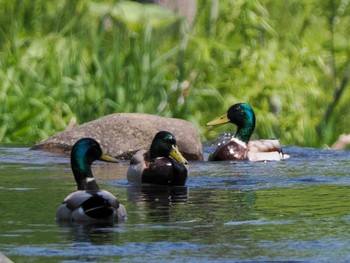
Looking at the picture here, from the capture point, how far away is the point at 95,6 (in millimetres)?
21016

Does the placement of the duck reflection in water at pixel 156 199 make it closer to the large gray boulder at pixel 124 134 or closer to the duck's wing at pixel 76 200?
the duck's wing at pixel 76 200

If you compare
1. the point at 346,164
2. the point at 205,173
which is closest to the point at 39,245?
the point at 205,173

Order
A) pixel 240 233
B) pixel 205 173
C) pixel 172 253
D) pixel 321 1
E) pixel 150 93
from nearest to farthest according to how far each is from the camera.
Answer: pixel 172 253 < pixel 240 233 < pixel 205 173 < pixel 150 93 < pixel 321 1

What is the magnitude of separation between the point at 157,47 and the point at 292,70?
197cm

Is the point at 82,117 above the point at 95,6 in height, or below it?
below

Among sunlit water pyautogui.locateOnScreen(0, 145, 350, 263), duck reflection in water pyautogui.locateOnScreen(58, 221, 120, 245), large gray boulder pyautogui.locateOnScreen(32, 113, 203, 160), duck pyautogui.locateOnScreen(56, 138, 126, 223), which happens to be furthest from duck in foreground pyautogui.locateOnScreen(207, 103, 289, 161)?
duck reflection in water pyautogui.locateOnScreen(58, 221, 120, 245)

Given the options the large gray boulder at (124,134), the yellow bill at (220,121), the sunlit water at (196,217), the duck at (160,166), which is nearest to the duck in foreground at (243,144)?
the yellow bill at (220,121)

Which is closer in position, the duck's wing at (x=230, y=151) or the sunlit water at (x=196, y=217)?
the sunlit water at (x=196, y=217)

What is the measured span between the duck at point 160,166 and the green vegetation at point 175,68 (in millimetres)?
4470

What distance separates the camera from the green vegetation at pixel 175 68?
18875mm

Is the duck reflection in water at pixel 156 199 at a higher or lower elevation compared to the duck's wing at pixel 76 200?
lower

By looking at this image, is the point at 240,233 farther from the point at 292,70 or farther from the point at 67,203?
the point at 292,70

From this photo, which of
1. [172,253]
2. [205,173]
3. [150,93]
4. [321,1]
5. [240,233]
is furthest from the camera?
[321,1]

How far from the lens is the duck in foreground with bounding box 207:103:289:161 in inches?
669
